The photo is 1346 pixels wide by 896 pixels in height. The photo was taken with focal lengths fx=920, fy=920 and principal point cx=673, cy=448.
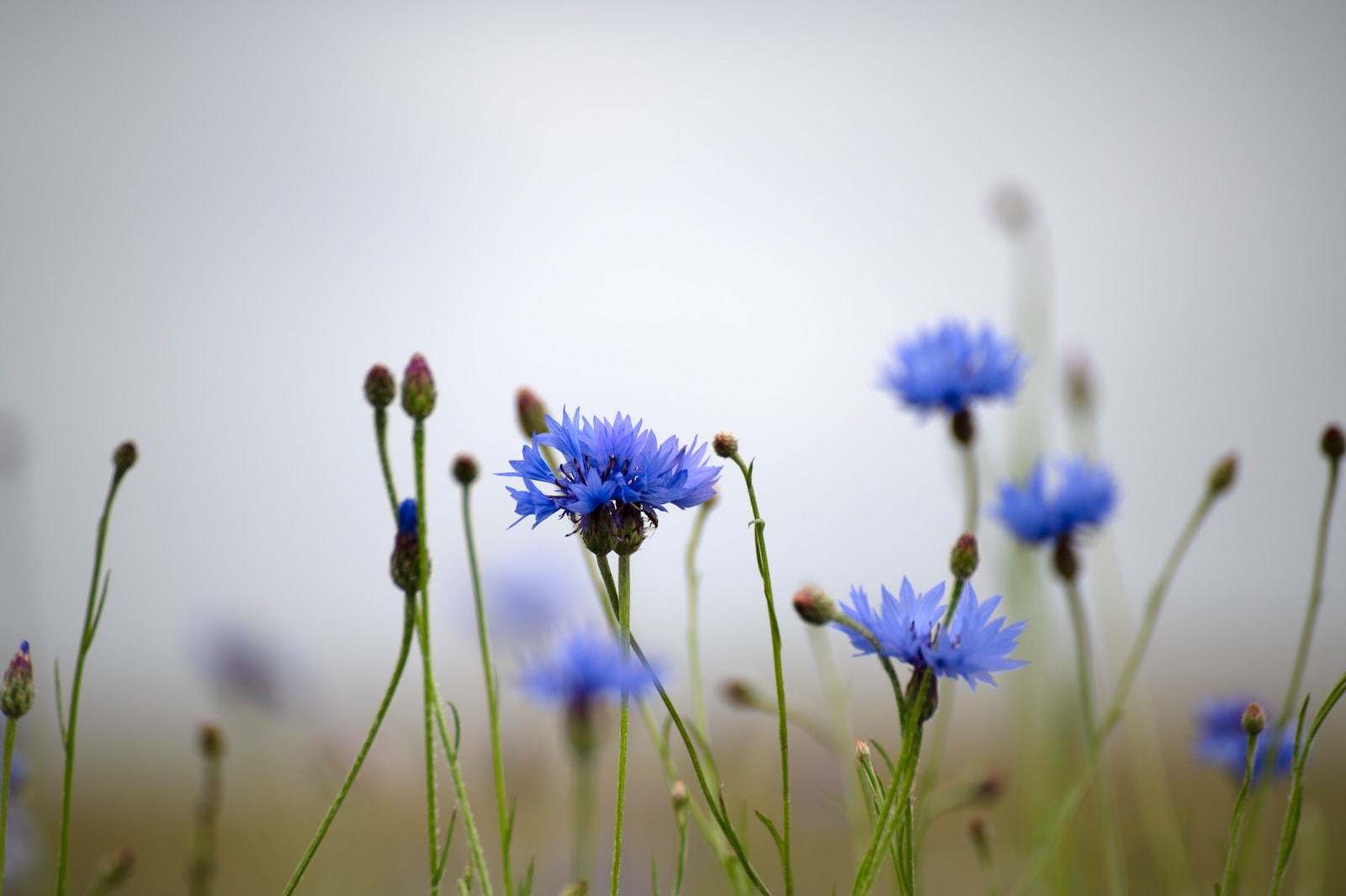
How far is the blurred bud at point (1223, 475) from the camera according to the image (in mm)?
970

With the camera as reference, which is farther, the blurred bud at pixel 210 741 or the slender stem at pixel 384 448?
the blurred bud at pixel 210 741

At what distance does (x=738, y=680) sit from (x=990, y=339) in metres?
0.47

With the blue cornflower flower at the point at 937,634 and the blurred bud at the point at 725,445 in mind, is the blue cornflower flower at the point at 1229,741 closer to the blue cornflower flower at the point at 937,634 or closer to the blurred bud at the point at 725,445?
the blue cornflower flower at the point at 937,634

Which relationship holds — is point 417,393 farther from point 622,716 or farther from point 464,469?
point 622,716

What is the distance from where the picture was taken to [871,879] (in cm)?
54

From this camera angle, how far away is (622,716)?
1.65 ft

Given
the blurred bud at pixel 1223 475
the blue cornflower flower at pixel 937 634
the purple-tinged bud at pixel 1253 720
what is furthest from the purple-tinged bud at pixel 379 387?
the blurred bud at pixel 1223 475

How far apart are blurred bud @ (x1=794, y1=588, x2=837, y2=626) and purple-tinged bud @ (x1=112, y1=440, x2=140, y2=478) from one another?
487mm

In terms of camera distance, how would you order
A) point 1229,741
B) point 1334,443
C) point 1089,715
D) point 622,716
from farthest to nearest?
point 1229,741 → point 1089,715 → point 1334,443 → point 622,716

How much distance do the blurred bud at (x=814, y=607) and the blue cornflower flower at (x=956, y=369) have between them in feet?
1.80

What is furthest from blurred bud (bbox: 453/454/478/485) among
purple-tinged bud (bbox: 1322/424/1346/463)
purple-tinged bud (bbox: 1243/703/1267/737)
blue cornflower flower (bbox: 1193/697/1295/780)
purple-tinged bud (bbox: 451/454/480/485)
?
blue cornflower flower (bbox: 1193/697/1295/780)

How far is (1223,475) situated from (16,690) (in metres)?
1.08

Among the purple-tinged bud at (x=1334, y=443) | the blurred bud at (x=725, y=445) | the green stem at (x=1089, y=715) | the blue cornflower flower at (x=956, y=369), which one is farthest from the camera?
the blue cornflower flower at (x=956, y=369)

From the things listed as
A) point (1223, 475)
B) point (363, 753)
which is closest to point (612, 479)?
point (363, 753)
